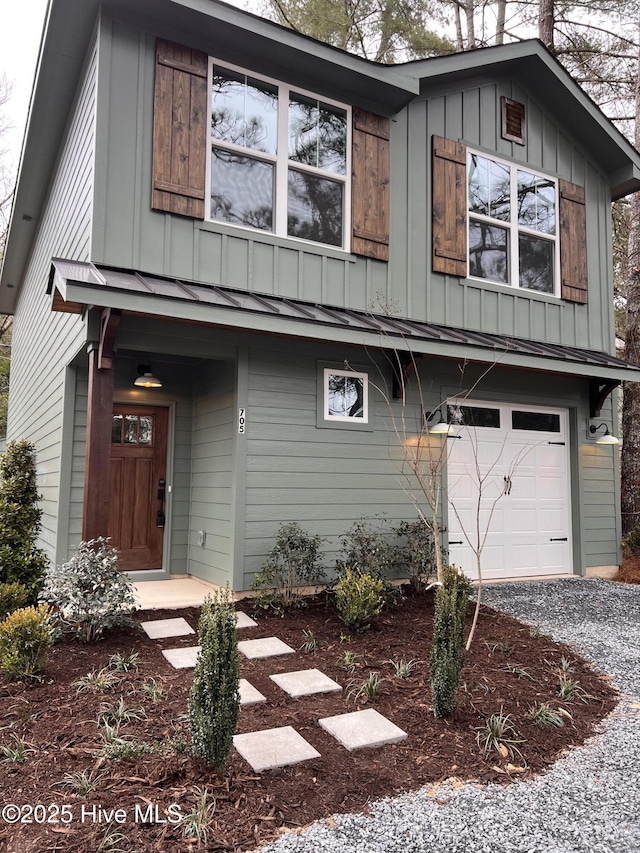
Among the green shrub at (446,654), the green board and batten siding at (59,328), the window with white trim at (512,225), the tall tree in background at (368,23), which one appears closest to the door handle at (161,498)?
the green board and batten siding at (59,328)

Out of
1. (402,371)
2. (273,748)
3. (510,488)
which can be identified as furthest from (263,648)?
(510,488)

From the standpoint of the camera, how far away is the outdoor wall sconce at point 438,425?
601 centimetres

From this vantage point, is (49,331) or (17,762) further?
(49,331)

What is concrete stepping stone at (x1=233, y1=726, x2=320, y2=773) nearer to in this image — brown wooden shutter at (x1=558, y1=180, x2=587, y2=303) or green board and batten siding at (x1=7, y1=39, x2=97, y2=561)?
green board and batten siding at (x1=7, y1=39, x2=97, y2=561)

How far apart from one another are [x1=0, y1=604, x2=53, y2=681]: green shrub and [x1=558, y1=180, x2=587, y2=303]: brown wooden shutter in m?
6.79

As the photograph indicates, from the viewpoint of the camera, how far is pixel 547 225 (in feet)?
24.4

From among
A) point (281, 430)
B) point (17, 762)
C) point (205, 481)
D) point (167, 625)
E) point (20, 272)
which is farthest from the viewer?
point (20, 272)

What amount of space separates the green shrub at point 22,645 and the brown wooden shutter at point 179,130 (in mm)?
3374

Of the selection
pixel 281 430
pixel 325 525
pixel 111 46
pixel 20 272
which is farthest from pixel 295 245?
pixel 20 272

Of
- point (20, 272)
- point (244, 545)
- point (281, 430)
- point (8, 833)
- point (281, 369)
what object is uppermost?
point (20, 272)

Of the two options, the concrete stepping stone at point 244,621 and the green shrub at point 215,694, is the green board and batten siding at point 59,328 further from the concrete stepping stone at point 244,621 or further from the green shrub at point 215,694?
the green shrub at point 215,694

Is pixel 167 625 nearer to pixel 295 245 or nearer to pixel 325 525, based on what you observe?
pixel 325 525

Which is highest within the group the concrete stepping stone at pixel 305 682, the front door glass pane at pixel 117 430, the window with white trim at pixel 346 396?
Result: the window with white trim at pixel 346 396

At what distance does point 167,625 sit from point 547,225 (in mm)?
6413
